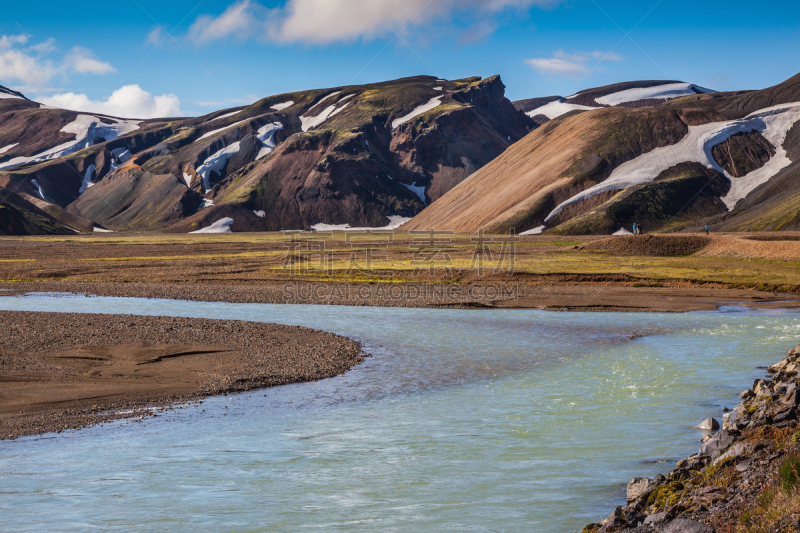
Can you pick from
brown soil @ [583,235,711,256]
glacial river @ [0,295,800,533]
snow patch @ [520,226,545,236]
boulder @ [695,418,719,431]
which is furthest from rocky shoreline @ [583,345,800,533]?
snow patch @ [520,226,545,236]

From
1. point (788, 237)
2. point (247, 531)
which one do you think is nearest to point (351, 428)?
point (247, 531)

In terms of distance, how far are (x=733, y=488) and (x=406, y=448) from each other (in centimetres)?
702

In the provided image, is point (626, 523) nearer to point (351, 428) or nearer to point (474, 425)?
point (474, 425)

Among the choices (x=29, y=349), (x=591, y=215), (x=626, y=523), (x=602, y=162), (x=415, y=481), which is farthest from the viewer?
(x=602, y=162)

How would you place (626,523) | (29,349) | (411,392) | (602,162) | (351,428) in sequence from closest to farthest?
(626,523)
(351,428)
(411,392)
(29,349)
(602,162)

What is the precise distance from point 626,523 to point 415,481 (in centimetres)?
433

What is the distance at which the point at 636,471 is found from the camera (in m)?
12.6

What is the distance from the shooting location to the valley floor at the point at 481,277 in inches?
1725

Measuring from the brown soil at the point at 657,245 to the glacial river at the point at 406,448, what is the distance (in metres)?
49.0

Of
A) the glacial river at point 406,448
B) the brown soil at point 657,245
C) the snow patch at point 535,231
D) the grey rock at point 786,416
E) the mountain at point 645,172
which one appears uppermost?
the mountain at point 645,172

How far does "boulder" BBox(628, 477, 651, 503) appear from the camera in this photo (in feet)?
34.9

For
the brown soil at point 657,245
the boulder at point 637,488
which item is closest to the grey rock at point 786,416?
the boulder at point 637,488

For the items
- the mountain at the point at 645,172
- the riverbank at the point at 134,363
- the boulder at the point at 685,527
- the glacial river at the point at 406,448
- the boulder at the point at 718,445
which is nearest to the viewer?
the boulder at the point at 685,527

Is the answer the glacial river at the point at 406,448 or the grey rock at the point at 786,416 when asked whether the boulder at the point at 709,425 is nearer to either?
the glacial river at the point at 406,448
